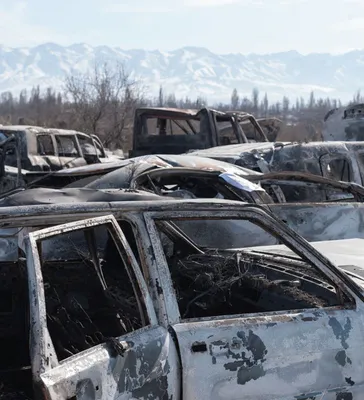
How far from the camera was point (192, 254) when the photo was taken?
13.5 ft

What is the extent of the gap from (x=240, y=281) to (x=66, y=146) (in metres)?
10.2

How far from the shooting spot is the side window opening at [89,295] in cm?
335

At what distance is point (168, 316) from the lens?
105 inches

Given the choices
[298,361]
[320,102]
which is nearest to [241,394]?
[298,361]

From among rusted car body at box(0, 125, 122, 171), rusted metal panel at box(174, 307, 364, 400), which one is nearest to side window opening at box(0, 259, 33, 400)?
rusted metal panel at box(174, 307, 364, 400)

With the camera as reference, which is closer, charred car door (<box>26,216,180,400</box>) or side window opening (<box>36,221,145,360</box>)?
charred car door (<box>26,216,180,400</box>)

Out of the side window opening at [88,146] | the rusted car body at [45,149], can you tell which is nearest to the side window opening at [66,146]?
the rusted car body at [45,149]

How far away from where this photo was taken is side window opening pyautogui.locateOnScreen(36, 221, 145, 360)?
335cm

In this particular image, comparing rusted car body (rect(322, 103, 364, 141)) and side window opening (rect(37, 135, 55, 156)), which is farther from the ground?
rusted car body (rect(322, 103, 364, 141))

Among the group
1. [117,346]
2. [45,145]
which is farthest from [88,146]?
[117,346]

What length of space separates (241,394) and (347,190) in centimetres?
434

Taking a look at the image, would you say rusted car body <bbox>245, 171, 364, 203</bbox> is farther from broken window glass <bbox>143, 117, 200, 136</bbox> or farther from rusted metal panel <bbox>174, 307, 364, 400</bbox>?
broken window glass <bbox>143, 117, 200, 136</bbox>

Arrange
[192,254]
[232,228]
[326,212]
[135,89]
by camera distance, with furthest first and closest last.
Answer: [135,89] → [326,212] → [232,228] → [192,254]

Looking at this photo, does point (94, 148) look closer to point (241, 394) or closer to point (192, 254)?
point (192, 254)
